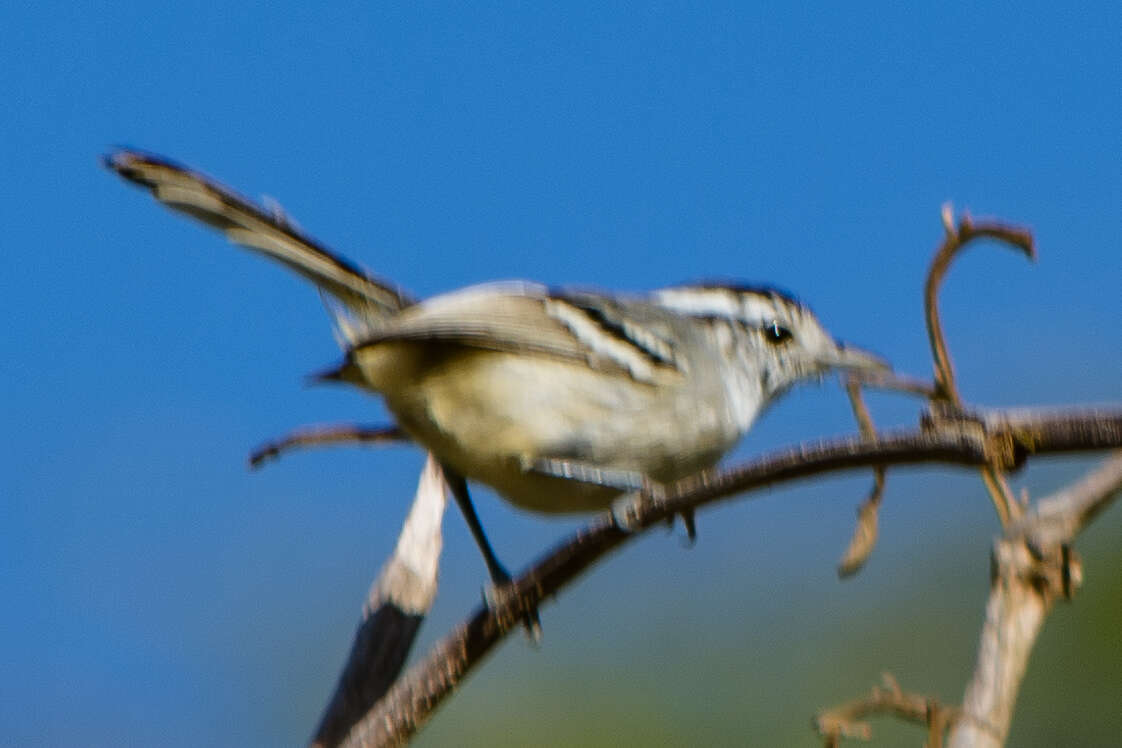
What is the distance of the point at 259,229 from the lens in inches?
99.1

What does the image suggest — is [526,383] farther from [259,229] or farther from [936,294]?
[936,294]

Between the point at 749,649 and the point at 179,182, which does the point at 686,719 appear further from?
the point at 179,182

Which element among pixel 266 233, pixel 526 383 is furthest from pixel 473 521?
pixel 266 233

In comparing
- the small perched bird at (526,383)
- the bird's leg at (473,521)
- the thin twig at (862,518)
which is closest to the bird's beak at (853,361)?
the small perched bird at (526,383)

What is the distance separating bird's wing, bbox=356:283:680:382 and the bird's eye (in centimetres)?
39

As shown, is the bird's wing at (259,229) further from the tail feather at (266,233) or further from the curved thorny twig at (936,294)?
the curved thorny twig at (936,294)

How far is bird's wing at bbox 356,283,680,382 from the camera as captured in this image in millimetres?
2637

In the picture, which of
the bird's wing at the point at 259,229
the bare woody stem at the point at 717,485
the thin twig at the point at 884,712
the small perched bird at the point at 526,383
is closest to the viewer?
the bare woody stem at the point at 717,485

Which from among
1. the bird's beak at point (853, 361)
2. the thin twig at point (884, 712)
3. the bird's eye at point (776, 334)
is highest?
the bird's eye at point (776, 334)

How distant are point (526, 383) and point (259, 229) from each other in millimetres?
587

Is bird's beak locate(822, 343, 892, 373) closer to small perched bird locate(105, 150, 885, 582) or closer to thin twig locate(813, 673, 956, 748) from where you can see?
small perched bird locate(105, 150, 885, 582)

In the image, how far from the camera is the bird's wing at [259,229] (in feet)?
7.30

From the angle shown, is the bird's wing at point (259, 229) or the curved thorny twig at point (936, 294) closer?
the curved thorny twig at point (936, 294)

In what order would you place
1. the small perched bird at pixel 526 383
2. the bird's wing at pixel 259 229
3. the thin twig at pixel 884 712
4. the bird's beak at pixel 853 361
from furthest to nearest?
the bird's beak at pixel 853 361 → the small perched bird at pixel 526 383 → the bird's wing at pixel 259 229 → the thin twig at pixel 884 712
